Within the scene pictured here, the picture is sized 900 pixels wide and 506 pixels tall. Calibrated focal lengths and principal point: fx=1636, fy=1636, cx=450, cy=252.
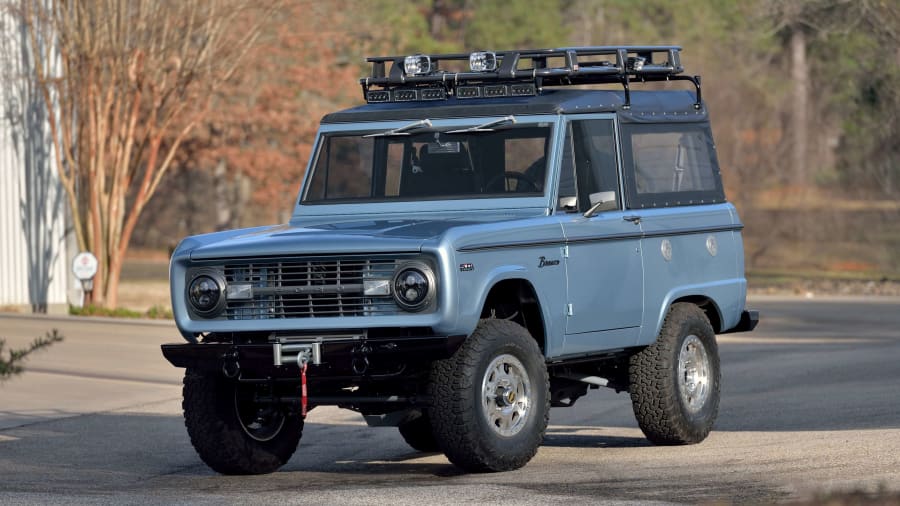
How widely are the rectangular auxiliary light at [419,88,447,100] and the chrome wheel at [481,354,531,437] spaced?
2321 millimetres

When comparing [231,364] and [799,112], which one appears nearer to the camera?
[231,364]

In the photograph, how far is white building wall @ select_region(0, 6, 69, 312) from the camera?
2441 centimetres

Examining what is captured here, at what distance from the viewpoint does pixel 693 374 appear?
11.9 m

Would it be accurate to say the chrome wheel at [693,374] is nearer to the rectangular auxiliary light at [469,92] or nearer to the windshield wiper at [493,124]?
the windshield wiper at [493,124]

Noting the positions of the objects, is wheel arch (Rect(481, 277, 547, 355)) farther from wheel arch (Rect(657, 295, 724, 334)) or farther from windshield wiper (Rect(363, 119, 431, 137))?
wheel arch (Rect(657, 295, 724, 334))

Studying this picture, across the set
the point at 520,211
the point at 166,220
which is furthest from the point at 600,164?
the point at 166,220

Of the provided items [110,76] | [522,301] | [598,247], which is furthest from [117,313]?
[522,301]

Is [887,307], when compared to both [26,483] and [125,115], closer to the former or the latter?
[125,115]

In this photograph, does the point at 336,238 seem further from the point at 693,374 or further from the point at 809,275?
the point at 809,275

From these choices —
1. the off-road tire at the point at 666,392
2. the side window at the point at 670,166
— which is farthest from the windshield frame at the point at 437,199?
the off-road tire at the point at 666,392

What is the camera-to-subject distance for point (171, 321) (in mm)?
23094

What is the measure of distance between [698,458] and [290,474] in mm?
2657

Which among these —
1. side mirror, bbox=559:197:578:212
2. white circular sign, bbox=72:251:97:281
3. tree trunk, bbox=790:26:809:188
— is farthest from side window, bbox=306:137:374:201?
tree trunk, bbox=790:26:809:188

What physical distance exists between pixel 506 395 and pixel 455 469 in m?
0.93
